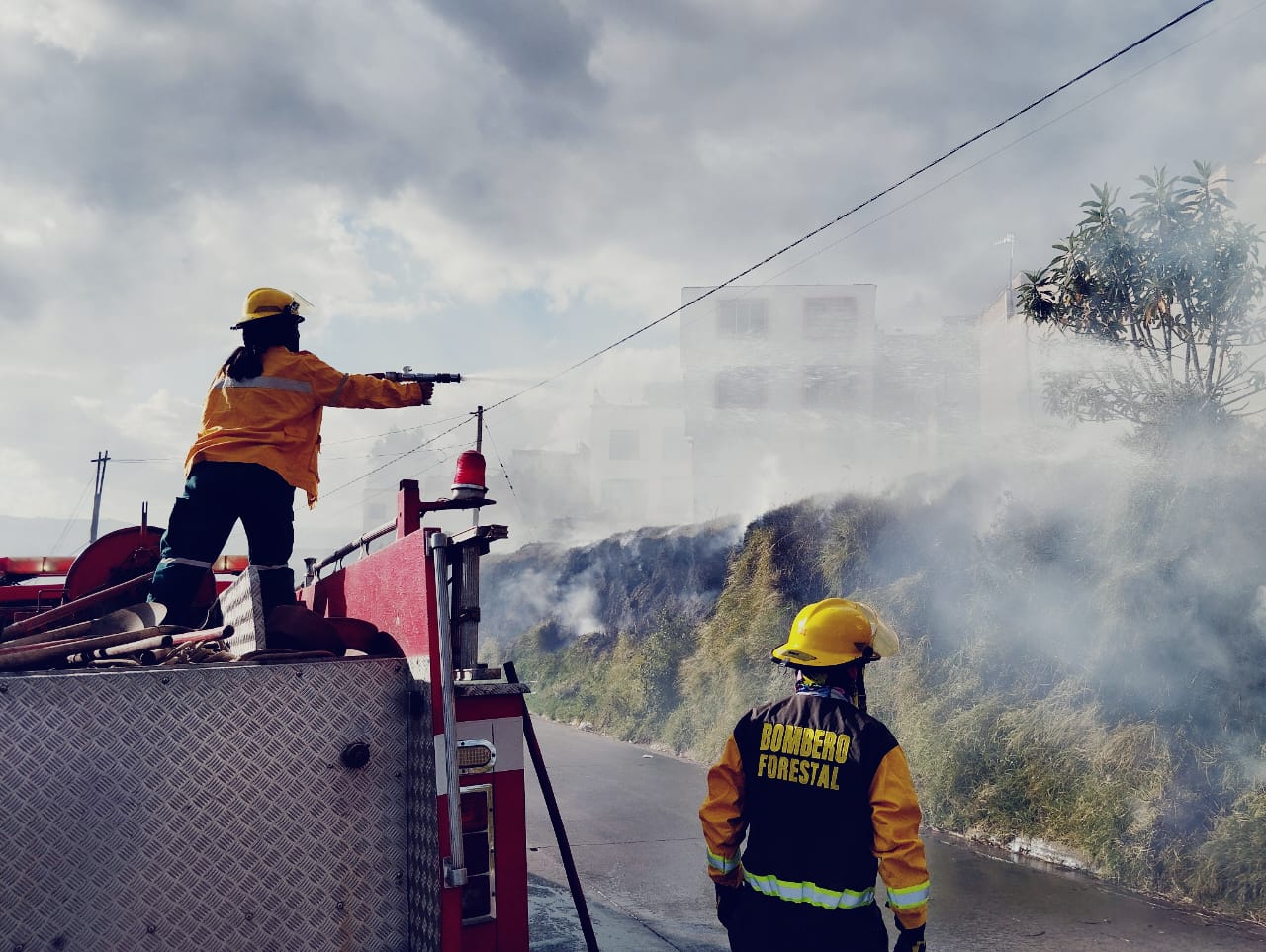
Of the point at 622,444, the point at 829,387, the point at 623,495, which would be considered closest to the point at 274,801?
the point at 829,387

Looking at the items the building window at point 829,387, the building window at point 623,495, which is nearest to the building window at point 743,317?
the building window at point 829,387

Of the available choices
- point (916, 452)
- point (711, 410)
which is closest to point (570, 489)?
point (711, 410)

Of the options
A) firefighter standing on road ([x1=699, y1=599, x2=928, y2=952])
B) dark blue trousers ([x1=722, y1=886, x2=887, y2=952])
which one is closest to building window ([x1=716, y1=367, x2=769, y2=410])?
firefighter standing on road ([x1=699, y1=599, x2=928, y2=952])

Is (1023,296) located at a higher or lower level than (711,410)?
lower

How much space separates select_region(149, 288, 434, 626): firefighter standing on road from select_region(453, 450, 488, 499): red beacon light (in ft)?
1.63

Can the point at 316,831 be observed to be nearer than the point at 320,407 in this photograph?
Yes

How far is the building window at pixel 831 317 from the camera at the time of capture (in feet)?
134

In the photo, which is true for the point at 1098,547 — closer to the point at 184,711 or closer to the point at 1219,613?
the point at 1219,613

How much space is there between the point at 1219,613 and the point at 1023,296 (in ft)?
13.3

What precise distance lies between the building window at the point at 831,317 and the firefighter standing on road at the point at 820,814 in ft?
129

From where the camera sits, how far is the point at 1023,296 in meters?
10.6

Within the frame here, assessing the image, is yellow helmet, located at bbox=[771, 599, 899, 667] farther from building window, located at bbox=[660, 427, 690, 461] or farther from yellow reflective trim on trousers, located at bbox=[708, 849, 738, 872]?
building window, located at bbox=[660, 427, 690, 461]

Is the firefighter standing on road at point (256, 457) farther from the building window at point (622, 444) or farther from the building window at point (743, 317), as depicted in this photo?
the building window at point (622, 444)

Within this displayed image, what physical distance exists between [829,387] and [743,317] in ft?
32.5
